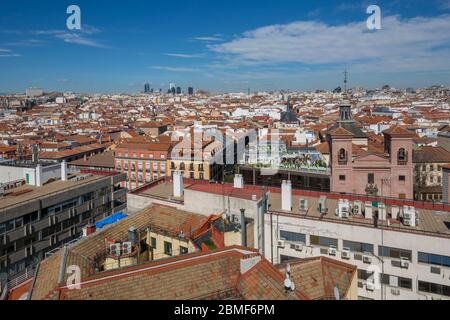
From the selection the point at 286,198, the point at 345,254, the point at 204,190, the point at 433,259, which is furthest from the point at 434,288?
the point at 204,190

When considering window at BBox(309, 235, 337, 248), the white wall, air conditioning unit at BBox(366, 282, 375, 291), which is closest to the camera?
the white wall

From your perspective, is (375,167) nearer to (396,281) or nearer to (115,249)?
(396,281)

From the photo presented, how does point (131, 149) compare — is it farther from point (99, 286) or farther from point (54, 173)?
point (99, 286)

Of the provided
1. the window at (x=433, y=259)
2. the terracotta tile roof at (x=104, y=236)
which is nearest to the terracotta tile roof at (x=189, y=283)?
the terracotta tile roof at (x=104, y=236)

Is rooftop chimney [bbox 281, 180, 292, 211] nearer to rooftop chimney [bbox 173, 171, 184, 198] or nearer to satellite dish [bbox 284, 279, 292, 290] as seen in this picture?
rooftop chimney [bbox 173, 171, 184, 198]

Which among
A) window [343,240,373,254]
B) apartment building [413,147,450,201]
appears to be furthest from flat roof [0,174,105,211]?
apartment building [413,147,450,201]
